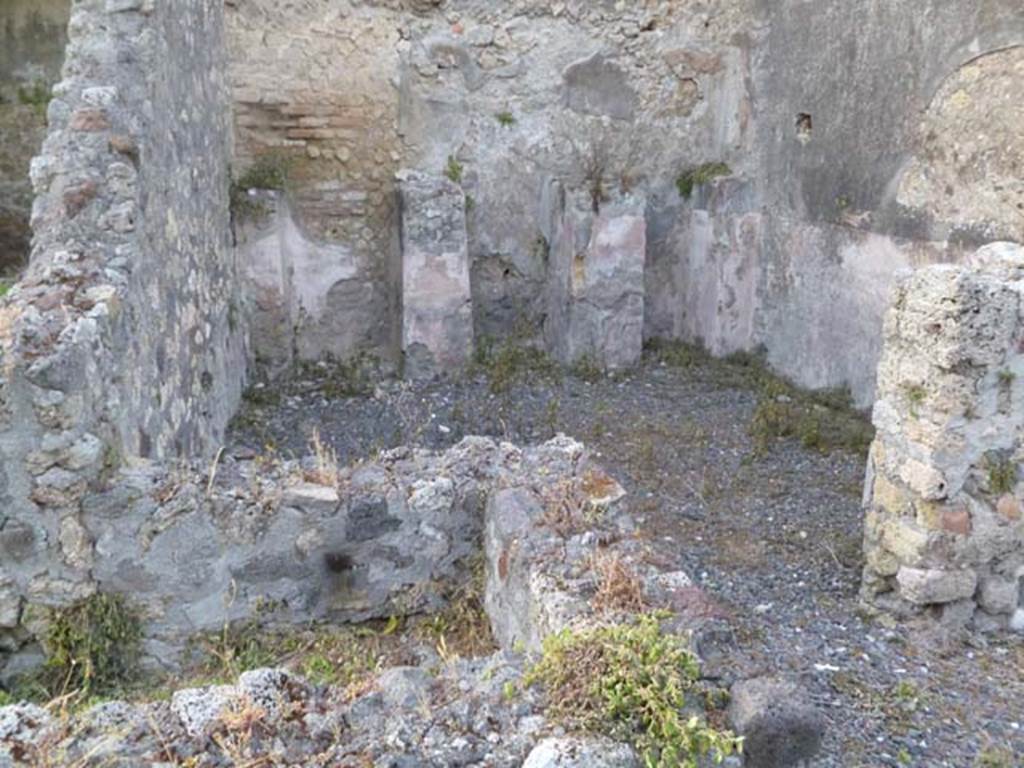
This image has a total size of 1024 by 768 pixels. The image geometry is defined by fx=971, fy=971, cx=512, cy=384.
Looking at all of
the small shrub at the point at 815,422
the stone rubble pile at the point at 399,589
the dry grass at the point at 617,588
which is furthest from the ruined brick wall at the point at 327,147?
the dry grass at the point at 617,588

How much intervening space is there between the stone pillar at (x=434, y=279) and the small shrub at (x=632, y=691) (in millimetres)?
5160

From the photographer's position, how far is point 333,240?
7.61 metres

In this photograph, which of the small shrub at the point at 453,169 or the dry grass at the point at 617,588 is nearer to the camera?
the dry grass at the point at 617,588

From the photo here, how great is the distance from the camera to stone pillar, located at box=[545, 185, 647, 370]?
7473 mm

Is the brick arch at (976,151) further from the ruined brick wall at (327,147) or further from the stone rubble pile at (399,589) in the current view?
the ruined brick wall at (327,147)

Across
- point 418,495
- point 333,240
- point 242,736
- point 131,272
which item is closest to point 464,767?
point 242,736

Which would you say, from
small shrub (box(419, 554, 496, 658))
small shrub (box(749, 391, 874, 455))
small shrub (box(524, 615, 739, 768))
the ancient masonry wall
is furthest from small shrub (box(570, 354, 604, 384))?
small shrub (box(524, 615, 739, 768))

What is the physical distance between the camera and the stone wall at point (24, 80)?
7969 millimetres

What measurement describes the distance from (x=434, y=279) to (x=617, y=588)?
4.88 meters

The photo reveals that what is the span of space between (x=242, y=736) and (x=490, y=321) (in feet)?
20.6

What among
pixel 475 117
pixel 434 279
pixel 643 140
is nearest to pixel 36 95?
pixel 475 117

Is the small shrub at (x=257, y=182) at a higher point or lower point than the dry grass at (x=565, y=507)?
higher

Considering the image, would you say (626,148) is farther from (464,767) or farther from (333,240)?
(464,767)

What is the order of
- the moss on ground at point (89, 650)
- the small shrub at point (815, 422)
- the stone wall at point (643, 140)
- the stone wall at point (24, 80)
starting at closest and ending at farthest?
the moss on ground at point (89, 650)
the small shrub at point (815, 422)
the stone wall at point (643, 140)
the stone wall at point (24, 80)
